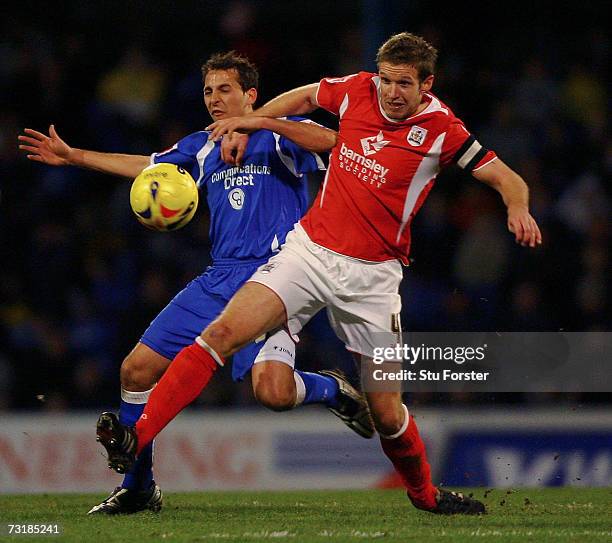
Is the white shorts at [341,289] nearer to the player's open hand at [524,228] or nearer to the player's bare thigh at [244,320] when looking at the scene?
the player's bare thigh at [244,320]

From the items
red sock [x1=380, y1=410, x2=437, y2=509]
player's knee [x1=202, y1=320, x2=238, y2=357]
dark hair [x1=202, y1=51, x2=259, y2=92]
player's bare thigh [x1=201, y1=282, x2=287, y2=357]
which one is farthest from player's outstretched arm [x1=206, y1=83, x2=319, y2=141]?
red sock [x1=380, y1=410, x2=437, y2=509]

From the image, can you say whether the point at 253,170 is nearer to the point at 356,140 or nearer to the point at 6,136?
the point at 356,140

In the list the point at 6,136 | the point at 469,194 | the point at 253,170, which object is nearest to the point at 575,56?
the point at 469,194

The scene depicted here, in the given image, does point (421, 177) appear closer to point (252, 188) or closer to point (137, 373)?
point (252, 188)

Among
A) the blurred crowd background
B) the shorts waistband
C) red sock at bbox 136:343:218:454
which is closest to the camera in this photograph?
red sock at bbox 136:343:218:454

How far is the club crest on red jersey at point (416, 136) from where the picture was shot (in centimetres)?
621

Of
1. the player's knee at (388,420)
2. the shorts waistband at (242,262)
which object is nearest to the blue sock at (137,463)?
the shorts waistband at (242,262)

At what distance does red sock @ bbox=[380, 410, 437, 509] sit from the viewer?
629 cm

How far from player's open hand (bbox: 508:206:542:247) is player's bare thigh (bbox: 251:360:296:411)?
4.78 ft

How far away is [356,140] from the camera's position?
627 cm

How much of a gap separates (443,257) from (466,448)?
2030 millimetres

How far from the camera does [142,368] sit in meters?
6.62

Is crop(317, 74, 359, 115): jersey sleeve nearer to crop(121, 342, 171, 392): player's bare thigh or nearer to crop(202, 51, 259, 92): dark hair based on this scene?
crop(202, 51, 259, 92): dark hair

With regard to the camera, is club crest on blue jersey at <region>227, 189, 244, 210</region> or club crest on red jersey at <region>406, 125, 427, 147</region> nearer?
club crest on red jersey at <region>406, 125, 427, 147</region>
